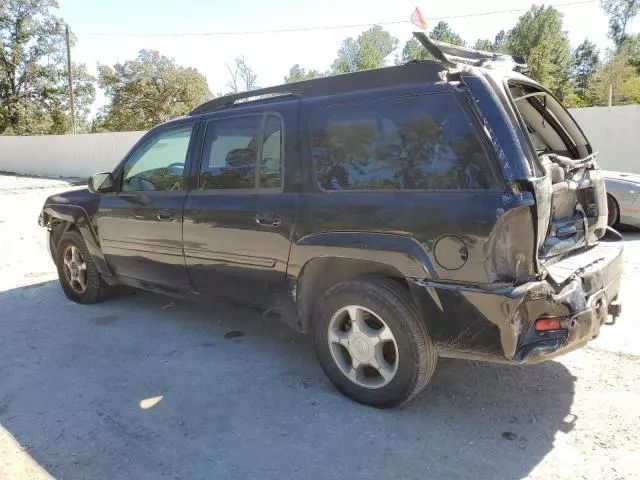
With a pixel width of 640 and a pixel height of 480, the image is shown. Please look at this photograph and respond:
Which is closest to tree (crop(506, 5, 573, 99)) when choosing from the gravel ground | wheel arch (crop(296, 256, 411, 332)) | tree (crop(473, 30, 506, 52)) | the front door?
tree (crop(473, 30, 506, 52))

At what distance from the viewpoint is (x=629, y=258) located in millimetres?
6562

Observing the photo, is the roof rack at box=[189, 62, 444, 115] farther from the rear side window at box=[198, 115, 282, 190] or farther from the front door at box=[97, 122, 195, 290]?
the front door at box=[97, 122, 195, 290]

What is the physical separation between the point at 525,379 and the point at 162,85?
4039 centimetres

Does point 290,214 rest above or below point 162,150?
below

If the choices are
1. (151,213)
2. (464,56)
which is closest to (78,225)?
(151,213)

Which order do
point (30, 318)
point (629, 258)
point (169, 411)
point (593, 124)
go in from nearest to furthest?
point (169, 411), point (30, 318), point (629, 258), point (593, 124)

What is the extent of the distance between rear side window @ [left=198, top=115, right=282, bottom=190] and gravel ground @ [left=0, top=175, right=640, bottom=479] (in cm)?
138

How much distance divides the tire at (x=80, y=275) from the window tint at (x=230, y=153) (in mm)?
1986

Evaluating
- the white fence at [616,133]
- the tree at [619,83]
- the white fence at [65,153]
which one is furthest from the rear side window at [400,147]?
the tree at [619,83]

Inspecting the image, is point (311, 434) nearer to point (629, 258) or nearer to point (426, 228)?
point (426, 228)

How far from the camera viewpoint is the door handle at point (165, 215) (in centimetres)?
425

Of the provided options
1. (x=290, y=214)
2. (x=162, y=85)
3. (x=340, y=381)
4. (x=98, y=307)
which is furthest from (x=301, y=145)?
(x=162, y=85)

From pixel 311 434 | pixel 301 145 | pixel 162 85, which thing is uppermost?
pixel 162 85

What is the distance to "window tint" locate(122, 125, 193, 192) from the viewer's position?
4.31 metres
